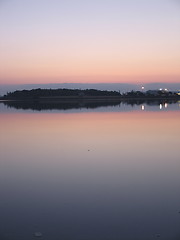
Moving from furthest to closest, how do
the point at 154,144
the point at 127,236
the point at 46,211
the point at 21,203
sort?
the point at 154,144
the point at 21,203
the point at 46,211
the point at 127,236

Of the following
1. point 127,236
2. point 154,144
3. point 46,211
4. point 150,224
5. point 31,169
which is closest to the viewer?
point 127,236

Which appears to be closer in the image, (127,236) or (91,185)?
(127,236)

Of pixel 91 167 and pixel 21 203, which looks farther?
pixel 91 167

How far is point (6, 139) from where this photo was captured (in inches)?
505

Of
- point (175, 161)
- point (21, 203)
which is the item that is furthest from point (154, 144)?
point (21, 203)

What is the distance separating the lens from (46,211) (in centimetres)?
484

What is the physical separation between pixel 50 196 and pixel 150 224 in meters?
1.97

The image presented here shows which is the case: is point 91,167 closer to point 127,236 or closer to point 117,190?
point 117,190

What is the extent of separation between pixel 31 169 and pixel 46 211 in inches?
110

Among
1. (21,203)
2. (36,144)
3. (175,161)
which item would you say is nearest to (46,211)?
(21,203)

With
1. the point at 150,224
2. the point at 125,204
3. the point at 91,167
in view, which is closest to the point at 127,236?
the point at 150,224

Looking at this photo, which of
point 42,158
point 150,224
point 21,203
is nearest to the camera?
A: point 150,224

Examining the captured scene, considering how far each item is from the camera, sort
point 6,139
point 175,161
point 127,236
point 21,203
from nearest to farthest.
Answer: point 127,236 < point 21,203 < point 175,161 < point 6,139

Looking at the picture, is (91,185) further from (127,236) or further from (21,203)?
(127,236)
